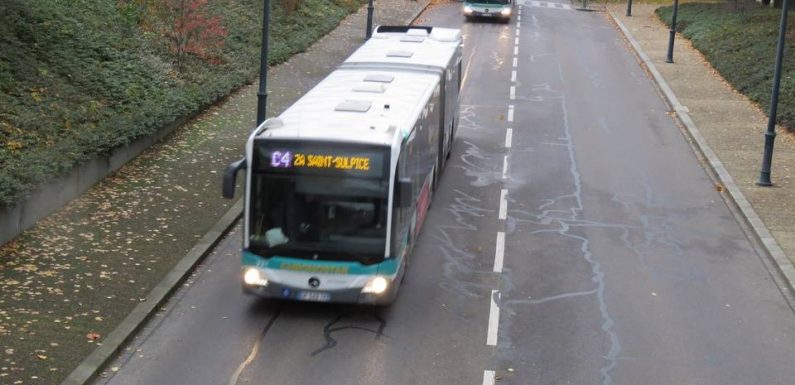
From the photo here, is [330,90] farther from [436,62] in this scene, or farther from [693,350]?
[693,350]

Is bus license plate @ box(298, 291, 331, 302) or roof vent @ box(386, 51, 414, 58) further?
roof vent @ box(386, 51, 414, 58)

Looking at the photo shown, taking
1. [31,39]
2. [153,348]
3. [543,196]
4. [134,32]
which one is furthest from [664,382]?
[134,32]

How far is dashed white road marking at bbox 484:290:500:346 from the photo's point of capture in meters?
14.0

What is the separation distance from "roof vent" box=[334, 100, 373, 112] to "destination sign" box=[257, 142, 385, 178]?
1596 mm

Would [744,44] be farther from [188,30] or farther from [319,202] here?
[319,202]

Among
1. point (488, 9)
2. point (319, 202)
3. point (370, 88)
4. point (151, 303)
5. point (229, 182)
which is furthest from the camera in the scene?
point (488, 9)

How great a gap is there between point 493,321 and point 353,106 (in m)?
3.68

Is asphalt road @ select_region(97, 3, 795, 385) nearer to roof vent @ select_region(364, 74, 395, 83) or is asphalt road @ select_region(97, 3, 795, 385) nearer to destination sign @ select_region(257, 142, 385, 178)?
destination sign @ select_region(257, 142, 385, 178)

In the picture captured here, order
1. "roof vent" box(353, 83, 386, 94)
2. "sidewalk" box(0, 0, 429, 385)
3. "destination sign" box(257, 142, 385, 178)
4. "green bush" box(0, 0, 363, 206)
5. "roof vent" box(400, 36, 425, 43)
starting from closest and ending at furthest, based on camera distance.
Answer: "sidewalk" box(0, 0, 429, 385) → "destination sign" box(257, 142, 385, 178) → "roof vent" box(353, 83, 386, 94) → "green bush" box(0, 0, 363, 206) → "roof vent" box(400, 36, 425, 43)

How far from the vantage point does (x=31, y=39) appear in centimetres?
2223

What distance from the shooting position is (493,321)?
1468 centimetres

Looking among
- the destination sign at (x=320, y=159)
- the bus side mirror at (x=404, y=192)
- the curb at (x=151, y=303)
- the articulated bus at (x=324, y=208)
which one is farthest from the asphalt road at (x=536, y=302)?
the destination sign at (x=320, y=159)

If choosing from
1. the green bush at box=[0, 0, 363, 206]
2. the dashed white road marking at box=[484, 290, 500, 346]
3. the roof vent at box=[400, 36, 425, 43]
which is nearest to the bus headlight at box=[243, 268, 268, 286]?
the dashed white road marking at box=[484, 290, 500, 346]

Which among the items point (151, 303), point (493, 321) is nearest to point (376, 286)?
point (493, 321)
